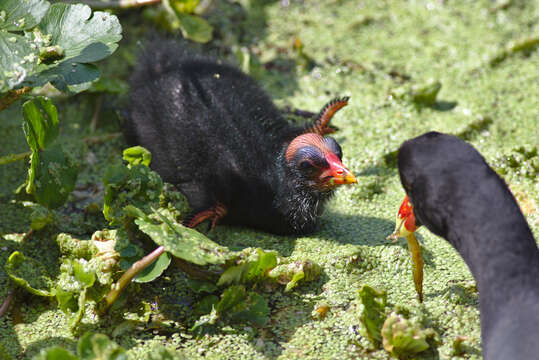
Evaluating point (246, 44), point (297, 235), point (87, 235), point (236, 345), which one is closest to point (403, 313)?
point (236, 345)

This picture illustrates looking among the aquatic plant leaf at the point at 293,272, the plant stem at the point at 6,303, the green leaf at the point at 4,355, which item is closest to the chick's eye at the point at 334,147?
the aquatic plant leaf at the point at 293,272

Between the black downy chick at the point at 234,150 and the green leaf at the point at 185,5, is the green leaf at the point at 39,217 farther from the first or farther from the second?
the green leaf at the point at 185,5

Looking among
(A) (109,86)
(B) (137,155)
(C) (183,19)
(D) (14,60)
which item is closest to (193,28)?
(C) (183,19)

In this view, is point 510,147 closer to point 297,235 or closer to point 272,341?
point 297,235

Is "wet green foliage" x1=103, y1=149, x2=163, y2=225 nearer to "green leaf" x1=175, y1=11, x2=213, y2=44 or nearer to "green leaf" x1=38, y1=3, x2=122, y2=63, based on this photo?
"green leaf" x1=38, y1=3, x2=122, y2=63

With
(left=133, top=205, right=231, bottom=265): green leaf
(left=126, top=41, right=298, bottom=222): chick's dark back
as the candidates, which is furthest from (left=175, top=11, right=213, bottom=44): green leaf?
(left=133, top=205, right=231, bottom=265): green leaf

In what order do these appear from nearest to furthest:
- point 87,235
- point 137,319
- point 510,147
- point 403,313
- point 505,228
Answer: point 505,228 < point 403,313 < point 137,319 < point 87,235 < point 510,147
